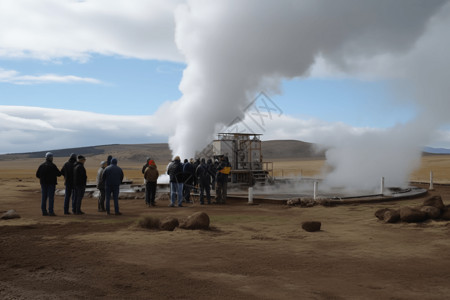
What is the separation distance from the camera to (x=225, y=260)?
7.22 meters

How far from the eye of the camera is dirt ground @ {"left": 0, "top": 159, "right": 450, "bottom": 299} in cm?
555

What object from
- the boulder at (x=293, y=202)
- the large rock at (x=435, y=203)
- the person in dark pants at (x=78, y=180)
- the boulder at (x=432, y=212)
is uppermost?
the person in dark pants at (x=78, y=180)

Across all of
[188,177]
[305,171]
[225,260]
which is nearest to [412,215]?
[225,260]

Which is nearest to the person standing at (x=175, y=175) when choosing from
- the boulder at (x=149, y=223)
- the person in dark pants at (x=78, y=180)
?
the person in dark pants at (x=78, y=180)

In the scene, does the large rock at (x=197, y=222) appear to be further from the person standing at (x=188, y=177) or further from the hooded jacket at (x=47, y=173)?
the person standing at (x=188, y=177)

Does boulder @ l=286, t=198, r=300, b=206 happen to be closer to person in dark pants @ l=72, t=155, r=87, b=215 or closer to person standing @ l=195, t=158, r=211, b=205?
person standing @ l=195, t=158, r=211, b=205

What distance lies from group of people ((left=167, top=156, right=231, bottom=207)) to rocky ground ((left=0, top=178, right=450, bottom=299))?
14.3ft

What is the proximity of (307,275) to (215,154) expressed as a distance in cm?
2046

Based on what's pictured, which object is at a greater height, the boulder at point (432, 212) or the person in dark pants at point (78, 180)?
the person in dark pants at point (78, 180)

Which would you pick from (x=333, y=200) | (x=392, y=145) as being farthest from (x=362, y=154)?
(x=333, y=200)

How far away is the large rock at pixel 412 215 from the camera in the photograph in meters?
11.4

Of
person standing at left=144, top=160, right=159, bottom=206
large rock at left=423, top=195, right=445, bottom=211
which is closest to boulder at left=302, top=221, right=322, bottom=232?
large rock at left=423, top=195, right=445, bottom=211

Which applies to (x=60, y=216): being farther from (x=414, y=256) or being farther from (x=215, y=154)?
(x=215, y=154)

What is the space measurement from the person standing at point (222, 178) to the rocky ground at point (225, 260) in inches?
206
